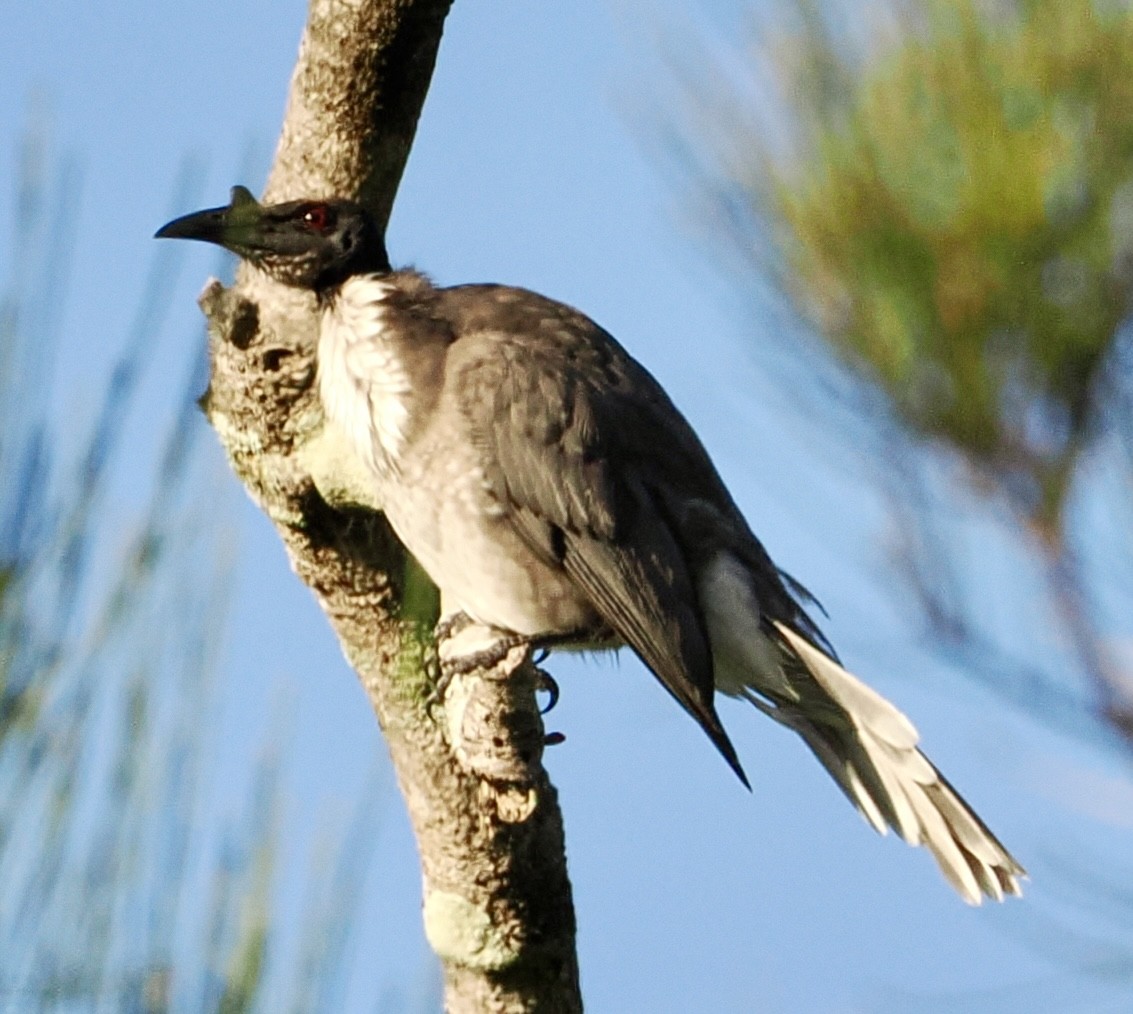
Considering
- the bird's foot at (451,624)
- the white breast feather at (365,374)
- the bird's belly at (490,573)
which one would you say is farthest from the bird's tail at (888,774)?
the white breast feather at (365,374)

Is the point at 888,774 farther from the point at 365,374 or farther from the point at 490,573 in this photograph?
the point at 365,374

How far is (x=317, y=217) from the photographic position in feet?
10.7

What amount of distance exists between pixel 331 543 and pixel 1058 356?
4.08ft

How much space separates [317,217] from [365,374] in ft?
1.52

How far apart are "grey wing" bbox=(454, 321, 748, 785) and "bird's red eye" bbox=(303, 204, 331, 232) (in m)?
0.52

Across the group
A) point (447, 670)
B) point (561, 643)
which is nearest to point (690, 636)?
point (561, 643)

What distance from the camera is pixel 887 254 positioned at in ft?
7.92

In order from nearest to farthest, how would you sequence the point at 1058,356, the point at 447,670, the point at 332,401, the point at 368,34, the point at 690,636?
the point at 1058,356
the point at 368,34
the point at 447,670
the point at 332,401
the point at 690,636

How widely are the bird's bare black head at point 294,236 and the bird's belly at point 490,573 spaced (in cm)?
48

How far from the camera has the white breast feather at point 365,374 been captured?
11.1 feet

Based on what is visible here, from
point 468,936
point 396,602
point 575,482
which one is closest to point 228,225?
point 575,482

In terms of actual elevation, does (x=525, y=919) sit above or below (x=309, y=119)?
below

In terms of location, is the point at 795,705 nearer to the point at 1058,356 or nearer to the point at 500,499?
the point at 500,499

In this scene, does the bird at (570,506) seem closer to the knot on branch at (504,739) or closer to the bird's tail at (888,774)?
the bird's tail at (888,774)
